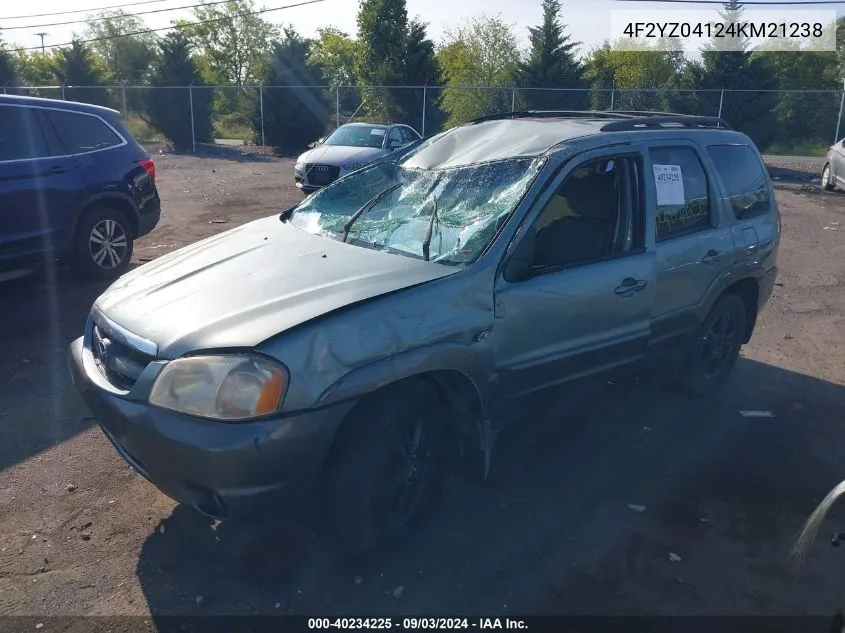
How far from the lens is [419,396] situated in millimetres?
3213

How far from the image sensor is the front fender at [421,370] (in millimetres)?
2889

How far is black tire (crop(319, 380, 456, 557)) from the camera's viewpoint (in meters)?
3.02

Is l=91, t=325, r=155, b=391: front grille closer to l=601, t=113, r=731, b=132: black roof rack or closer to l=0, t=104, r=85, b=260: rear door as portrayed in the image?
l=601, t=113, r=731, b=132: black roof rack

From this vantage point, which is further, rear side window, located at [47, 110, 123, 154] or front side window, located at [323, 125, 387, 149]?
front side window, located at [323, 125, 387, 149]

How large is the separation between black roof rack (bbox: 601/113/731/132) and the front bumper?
97.3 inches

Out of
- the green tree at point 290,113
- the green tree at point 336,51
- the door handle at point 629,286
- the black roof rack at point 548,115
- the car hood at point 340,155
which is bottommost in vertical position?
the door handle at point 629,286

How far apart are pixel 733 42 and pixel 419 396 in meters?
27.5

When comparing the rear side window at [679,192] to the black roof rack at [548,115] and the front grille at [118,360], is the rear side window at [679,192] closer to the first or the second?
the black roof rack at [548,115]

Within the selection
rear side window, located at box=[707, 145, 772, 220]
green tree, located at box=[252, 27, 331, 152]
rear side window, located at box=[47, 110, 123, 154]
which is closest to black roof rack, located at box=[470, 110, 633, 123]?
rear side window, located at box=[707, 145, 772, 220]

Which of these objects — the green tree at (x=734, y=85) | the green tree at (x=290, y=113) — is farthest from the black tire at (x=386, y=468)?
the green tree at (x=290, y=113)

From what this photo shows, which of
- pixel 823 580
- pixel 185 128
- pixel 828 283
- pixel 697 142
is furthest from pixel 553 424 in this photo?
pixel 185 128

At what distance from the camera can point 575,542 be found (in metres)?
3.52

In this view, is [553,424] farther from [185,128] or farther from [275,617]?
[185,128]

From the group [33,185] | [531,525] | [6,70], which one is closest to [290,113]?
[6,70]
